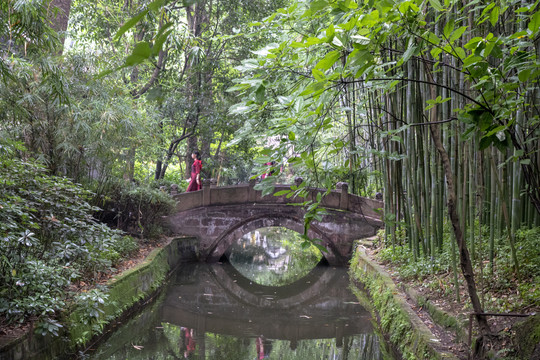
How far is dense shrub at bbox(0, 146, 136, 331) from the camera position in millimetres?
3520

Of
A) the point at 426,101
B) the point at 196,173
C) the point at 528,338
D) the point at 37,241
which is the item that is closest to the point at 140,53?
the point at 426,101

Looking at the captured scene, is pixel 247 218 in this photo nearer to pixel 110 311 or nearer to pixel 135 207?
pixel 135 207

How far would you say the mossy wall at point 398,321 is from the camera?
368cm

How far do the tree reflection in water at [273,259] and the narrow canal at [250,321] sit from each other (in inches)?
3.3

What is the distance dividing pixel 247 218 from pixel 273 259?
85.5 inches

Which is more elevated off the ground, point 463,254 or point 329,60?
point 329,60

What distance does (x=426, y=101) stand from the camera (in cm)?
241

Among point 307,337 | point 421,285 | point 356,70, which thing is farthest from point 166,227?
point 356,70

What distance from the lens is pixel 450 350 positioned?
11.2 ft

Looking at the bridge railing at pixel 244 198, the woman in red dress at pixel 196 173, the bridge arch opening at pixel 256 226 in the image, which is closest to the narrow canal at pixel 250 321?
the bridge arch opening at pixel 256 226

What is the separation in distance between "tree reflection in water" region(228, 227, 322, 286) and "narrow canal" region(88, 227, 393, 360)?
8 cm

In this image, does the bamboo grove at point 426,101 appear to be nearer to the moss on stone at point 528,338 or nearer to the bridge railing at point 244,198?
the moss on stone at point 528,338

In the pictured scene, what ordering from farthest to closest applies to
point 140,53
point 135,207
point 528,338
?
point 135,207, point 528,338, point 140,53

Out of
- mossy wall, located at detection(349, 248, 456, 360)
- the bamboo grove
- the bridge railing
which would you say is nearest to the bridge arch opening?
the bridge railing
